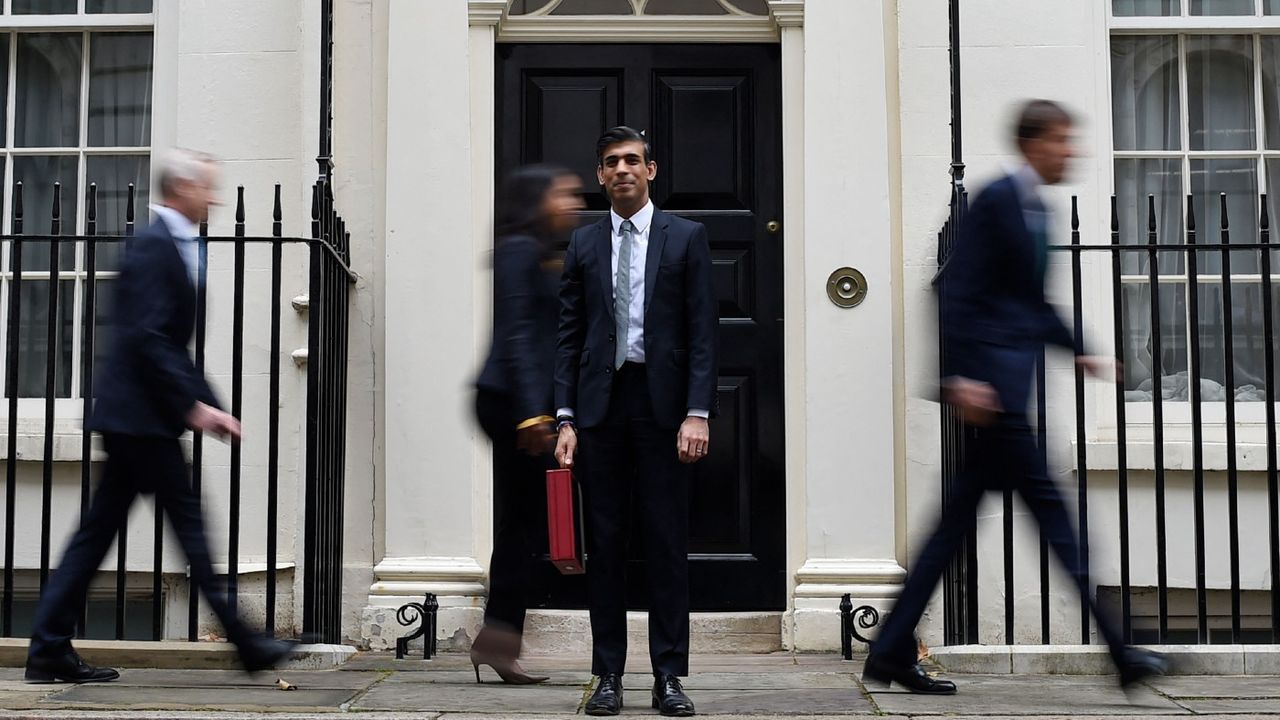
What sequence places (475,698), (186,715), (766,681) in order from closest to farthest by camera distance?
1. (186,715)
2. (475,698)
3. (766,681)

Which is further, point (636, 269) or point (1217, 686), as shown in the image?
point (1217, 686)

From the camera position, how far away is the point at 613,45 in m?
7.21

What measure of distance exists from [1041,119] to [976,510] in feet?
4.01

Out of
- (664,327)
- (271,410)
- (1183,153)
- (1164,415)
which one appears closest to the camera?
(664,327)

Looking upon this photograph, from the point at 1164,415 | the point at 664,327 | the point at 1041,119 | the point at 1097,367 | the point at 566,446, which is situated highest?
the point at 1041,119

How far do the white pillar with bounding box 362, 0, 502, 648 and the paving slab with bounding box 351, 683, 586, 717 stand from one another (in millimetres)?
1285

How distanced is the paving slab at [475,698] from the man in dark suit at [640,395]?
0.25 metres

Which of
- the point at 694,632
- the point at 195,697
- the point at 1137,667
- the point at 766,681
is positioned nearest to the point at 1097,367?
the point at 1137,667

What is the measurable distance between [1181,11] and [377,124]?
3672 mm

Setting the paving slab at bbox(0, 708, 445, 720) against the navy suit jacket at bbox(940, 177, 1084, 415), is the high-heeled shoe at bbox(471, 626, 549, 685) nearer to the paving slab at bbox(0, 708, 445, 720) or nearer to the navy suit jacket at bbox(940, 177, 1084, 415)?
the paving slab at bbox(0, 708, 445, 720)

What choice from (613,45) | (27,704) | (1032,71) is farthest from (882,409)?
(27,704)

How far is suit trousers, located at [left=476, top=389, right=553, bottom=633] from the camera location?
5297mm

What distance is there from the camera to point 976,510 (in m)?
4.92

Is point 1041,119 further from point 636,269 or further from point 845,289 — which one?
point 845,289
